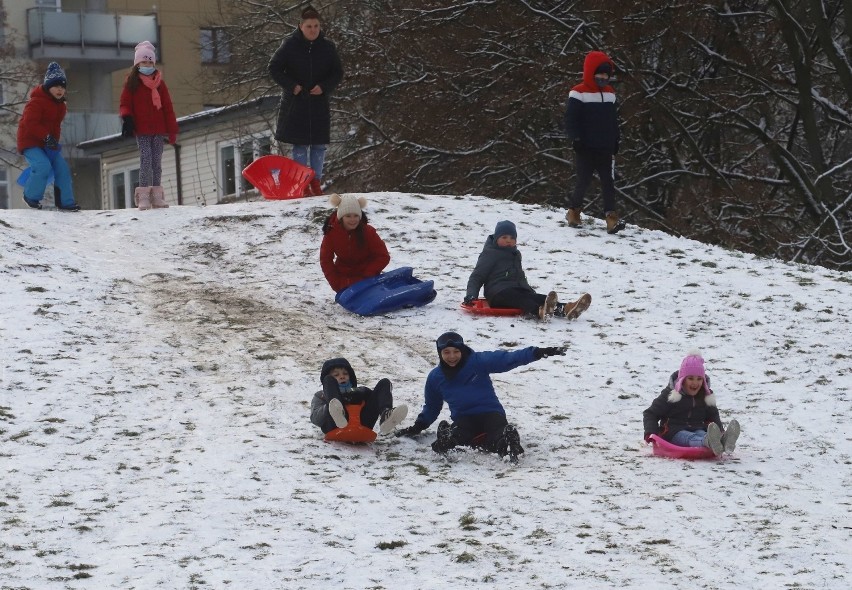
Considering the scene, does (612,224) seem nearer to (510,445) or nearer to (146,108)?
(146,108)

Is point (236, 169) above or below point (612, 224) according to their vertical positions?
below

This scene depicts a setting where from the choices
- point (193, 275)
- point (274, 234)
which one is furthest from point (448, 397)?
point (274, 234)

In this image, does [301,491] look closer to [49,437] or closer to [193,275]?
[49,437]

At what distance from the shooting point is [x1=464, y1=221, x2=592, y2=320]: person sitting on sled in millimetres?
12766

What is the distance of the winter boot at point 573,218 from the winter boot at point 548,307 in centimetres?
319

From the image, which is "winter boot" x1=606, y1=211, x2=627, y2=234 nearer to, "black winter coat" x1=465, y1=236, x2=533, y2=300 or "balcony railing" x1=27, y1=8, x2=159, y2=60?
"black winter coat" x1=465, y1=236, x2=533, y2=300

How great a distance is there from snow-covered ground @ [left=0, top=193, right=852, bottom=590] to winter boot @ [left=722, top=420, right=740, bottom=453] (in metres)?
0.14

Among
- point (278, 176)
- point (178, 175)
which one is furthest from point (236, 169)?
point (278, 176)

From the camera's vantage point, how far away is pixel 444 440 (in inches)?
368

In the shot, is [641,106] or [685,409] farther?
[641,106]

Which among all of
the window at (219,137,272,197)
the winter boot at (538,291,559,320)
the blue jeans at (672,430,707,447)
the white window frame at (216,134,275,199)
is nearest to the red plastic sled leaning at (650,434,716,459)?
the blue jeans at (672,430,707,447)

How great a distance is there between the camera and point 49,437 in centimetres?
920

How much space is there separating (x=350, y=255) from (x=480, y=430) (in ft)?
13.0

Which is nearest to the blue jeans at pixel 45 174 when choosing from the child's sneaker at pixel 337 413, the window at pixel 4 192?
the child's sneaker at pixel 337 413
